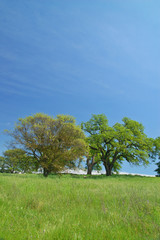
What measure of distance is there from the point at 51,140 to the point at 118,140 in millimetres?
17927

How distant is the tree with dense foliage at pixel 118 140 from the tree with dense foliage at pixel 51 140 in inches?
435

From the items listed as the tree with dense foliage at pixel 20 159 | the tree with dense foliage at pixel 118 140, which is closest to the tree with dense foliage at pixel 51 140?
the tree with dense foliage at pixel 20 159

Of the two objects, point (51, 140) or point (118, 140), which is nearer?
point (51, 140)

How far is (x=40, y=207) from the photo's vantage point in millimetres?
6426

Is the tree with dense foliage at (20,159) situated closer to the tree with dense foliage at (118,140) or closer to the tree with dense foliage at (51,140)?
the tree with dense foliage at (51,140)

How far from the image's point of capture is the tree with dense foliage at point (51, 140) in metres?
25.0

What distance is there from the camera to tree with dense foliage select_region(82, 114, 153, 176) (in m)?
36.6

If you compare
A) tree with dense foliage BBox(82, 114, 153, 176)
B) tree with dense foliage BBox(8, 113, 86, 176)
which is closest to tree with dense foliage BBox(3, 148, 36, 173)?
tree with dense foliage BBox(8, 113, 86, 176)

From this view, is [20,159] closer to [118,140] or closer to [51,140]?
[51,140]

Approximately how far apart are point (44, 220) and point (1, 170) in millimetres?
57147

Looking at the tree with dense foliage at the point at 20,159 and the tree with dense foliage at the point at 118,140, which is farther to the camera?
the tree with dense foliage at the point at 118,140

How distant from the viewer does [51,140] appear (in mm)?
25047

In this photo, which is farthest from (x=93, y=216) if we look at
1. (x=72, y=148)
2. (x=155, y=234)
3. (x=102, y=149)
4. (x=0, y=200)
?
(x=102, y=149)

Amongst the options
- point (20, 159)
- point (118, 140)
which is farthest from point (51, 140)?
point (118, 140)
